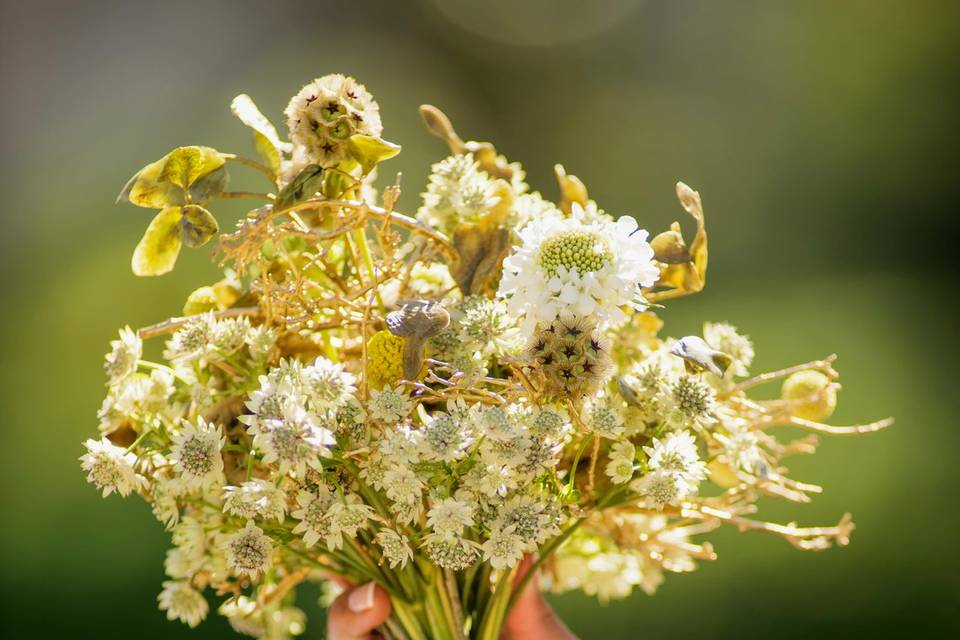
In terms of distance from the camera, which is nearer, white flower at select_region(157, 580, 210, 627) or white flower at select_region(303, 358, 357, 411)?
white flower at select_region(303, 358, 357, 411)

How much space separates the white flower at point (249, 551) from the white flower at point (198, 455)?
0.05 meters

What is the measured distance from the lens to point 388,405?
579mm

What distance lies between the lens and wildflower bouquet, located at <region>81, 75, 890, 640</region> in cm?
58

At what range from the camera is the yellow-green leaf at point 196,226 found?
65 cm

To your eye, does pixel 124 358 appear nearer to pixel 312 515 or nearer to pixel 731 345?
pixel 312 515

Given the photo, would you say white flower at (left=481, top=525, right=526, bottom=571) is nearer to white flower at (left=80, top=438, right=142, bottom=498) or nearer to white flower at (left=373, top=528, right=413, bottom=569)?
white flower at (left=373, top=528, right=413, bottom=569)

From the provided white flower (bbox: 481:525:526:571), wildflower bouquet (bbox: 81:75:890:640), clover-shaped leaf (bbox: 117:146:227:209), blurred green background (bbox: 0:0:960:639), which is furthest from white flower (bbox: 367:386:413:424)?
blurred green background (bbox: 0:0:960:639)

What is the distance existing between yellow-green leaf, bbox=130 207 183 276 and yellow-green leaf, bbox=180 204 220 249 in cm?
2

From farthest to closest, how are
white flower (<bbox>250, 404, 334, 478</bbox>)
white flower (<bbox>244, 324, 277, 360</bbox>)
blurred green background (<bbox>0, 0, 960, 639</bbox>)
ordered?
blurred green background (<bbox>0, 0, 960, 639</bbox>) → white flower (<bbox>244, 324, 277, 360</bbox>) → white flower (<bbox>250, 404, 334, 478</bbox>)

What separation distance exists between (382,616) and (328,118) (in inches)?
16.5

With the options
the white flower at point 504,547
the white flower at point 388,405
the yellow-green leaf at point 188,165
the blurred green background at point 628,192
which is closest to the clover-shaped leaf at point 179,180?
the yellow-green leaf at point 188,165

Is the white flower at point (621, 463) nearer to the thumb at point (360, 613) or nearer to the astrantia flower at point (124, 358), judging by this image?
the thumb at point (360, 613)

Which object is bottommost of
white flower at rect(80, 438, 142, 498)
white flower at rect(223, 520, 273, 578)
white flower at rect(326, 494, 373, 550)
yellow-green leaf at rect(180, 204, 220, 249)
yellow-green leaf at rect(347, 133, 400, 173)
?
white flower at rect(223, 520, 273, 578)

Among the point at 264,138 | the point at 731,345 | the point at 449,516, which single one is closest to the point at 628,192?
the point at 731,345
